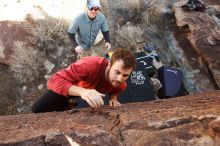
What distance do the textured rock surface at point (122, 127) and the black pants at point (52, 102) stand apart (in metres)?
0.70

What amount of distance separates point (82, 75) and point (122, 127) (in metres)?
0.90

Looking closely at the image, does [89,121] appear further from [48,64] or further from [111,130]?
[48,64]

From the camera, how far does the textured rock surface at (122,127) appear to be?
5.62ft

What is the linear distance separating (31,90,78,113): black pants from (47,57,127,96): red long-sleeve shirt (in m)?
0.16


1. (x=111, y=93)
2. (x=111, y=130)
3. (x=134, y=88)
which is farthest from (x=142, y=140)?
(x=134, y=88)

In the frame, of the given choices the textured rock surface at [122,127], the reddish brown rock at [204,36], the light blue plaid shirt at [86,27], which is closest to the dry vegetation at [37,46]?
the light blue plaid shirt at [86,27]

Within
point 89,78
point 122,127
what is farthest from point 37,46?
point 122,127

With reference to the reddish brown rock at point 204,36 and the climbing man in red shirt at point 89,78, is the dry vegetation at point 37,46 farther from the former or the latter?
the climbing man in red shirt at point 89,78

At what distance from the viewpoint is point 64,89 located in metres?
2.48

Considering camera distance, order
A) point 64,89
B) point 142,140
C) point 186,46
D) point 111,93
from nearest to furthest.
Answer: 1. point 142,140
2. point 64,89
3. point 111,93
4. point 186,46

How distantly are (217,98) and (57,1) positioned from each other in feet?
14.2

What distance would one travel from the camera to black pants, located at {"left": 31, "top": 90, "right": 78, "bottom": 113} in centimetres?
288

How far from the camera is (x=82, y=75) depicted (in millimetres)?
2688

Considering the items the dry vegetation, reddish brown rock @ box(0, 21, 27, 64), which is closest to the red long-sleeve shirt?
the dry vegetation
